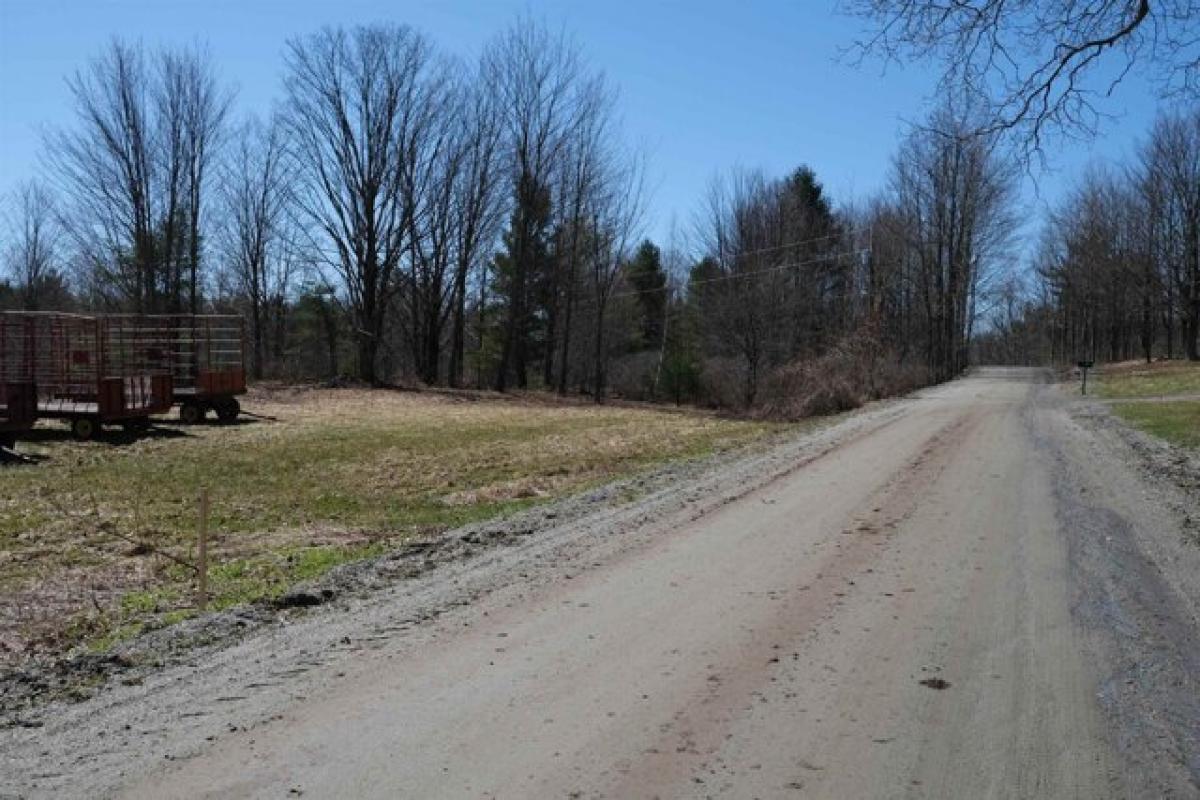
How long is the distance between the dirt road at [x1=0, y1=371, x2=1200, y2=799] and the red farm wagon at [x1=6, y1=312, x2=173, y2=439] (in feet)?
50.0

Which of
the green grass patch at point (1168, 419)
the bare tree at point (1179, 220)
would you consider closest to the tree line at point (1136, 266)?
the bare tree at point (1179, 220)

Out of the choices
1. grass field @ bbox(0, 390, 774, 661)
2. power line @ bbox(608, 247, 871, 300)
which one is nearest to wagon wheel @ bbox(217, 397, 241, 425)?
grass field @ bbox(0, 390, 774, 661)

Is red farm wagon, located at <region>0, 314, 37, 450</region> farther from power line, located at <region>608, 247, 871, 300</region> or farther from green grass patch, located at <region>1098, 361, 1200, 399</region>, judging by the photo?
power line, located at <region>608, 247, 871, 300</region>

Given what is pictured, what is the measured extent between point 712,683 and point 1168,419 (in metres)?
19.3

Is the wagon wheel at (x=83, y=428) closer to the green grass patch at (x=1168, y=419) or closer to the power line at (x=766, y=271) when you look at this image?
the green grass patch at (x=1168, y=419)

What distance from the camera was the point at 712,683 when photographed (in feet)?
17.0

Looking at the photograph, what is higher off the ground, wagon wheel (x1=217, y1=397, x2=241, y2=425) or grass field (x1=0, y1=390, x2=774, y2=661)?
wagon wheel (x1=217, y1=397, x2=241, y2=425)

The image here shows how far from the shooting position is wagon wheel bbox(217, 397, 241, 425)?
25250 mm

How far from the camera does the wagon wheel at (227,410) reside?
25.2 metres

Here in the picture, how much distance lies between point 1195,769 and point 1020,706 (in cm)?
84

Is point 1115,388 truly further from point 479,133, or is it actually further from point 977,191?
point 479,133

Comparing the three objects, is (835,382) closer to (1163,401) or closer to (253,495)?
(1163,401)

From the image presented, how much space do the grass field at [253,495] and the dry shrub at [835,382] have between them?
4594mm

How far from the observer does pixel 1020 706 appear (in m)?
4.87
